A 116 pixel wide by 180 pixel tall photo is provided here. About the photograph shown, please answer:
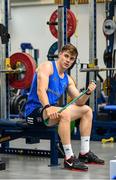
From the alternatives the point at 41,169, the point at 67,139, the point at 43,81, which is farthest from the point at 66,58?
the point at 41,169

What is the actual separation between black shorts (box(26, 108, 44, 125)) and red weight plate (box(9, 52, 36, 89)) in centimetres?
86

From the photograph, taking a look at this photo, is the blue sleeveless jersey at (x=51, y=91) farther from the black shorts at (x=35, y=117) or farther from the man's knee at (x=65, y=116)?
the man's knee at (x=65, y=116)

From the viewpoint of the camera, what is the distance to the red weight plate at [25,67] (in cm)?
502

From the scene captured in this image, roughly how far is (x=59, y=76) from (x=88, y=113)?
0.41m

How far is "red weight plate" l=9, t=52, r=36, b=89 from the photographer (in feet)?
16.5

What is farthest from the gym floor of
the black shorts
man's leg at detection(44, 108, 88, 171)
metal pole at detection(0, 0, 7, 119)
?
metal pole at detection(0, 0, 7, 119)

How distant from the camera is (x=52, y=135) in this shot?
4.21 metres

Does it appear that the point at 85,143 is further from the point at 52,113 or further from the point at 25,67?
the point at 25,67

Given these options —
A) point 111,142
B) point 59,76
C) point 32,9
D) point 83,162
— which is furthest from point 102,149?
point 32,9

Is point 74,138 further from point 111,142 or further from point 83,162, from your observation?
point 83,162

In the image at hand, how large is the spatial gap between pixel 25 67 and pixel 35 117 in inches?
39.3

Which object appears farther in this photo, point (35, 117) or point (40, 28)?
point (40, 28)

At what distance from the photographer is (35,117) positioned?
4.18m

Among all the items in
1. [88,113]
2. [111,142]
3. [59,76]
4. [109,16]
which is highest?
[109,16]
